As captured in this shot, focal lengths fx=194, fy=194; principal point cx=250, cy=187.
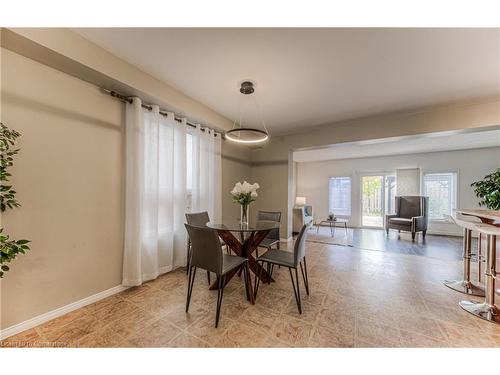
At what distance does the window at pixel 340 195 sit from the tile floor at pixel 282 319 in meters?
4.55

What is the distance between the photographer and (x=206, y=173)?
11.5 ft

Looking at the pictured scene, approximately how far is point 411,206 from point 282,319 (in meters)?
5.48

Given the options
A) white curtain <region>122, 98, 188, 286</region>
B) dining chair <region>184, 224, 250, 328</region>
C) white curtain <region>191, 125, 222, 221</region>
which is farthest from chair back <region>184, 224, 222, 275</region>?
white curtain <region>191, 125, 222, 221</region>

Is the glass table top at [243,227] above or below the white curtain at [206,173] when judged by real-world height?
A: below

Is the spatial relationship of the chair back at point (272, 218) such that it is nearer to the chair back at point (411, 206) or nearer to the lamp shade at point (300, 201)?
the lamp shade at point (300, 201)

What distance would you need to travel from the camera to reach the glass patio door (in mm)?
6453

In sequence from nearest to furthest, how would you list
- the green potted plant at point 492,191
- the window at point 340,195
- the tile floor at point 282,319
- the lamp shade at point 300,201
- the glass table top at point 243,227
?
the tile floor at point 282,319
the glass table top at point 243,227
the green potted plant at point 492,191
the lamp shade at point 300,201
the window at point 340,195

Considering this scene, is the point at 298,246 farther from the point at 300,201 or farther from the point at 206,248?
the point at 300,201

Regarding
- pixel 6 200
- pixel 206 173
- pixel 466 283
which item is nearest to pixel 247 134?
pixel 206 173

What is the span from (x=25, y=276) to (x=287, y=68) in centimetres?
321

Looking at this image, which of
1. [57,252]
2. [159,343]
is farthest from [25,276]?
[159,343]

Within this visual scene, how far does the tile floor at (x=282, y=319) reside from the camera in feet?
4.98

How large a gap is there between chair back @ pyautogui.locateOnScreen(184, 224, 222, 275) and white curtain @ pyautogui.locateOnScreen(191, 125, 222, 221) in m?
1.50

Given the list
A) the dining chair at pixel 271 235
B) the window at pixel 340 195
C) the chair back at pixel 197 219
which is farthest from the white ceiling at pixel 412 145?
the chair back at pixel 197 219
